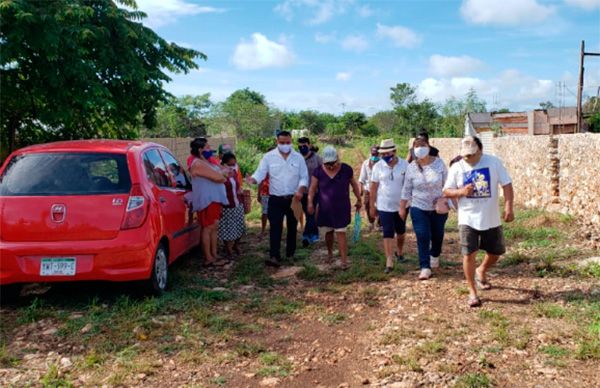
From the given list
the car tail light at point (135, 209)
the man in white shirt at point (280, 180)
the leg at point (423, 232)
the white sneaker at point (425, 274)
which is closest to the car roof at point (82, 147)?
the car tail light at point (135, 209)

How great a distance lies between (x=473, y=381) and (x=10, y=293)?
4.45 m

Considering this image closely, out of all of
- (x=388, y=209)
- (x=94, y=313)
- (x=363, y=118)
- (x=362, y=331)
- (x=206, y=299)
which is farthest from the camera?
(x=363, y=118)

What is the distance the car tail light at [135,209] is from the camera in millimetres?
5121

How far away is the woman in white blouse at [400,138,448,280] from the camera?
6.27m

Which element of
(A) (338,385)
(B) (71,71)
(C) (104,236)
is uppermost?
(B) (71,71)

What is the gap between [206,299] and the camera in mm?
5609

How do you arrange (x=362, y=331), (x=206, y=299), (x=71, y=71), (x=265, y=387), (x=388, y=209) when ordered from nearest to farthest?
(x=265, y=387)
(x=362, y=331)
(x=206, y=299)
(x=388, y=209)
(x=71, y=71)

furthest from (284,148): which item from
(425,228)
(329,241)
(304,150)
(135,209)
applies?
(135,209)

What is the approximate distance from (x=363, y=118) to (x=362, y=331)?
55.0 metres

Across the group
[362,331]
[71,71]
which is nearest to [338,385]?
[362,331]

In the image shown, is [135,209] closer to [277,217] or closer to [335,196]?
[277,217]

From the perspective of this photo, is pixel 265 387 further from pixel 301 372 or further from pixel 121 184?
Answer: pixel 121 184

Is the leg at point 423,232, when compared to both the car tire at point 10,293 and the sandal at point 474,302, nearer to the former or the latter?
the sandal at point 474,302

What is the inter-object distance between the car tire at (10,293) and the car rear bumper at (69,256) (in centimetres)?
43
